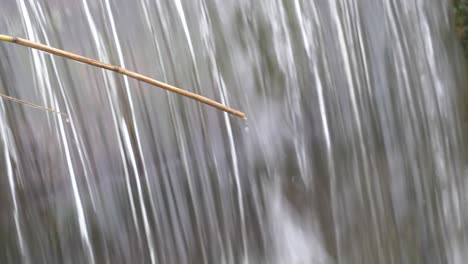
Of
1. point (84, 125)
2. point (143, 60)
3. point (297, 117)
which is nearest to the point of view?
point (84, 125)

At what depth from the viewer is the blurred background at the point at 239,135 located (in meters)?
1.88

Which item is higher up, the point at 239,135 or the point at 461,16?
the point at 461,16

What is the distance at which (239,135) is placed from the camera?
7.44ft

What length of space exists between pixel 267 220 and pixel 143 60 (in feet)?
2.90

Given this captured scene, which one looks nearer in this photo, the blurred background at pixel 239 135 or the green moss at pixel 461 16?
the blurred background at pixel 239 135

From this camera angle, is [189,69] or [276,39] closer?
[189,69]

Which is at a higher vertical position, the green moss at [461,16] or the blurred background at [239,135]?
the green moss at [461,16]

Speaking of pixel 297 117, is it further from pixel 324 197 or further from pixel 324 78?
pixel 324 197

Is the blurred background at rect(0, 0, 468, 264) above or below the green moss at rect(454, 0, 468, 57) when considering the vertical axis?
below

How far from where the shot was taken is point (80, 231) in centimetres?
192

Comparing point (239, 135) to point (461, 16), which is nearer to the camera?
point (239, 135)

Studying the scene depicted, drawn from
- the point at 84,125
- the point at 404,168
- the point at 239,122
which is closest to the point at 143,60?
the point at 84,125

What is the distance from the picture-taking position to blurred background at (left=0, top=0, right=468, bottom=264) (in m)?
1.88

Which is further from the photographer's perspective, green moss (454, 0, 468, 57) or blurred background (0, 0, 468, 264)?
green moss (454, 0, 468, 57)
